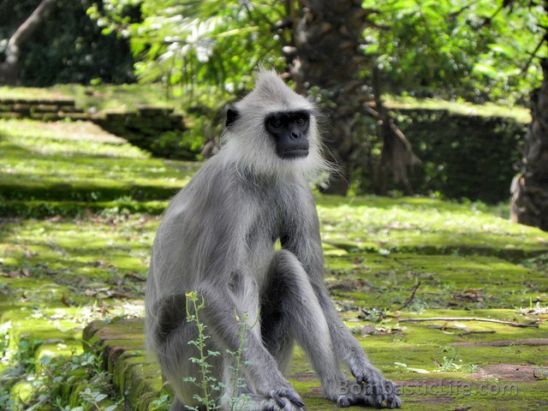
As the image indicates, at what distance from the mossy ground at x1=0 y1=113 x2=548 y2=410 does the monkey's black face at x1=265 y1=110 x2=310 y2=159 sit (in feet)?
2.76

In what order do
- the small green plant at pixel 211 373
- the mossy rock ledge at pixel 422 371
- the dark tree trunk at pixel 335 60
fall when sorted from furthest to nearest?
the dark tree trunk at pixel 335 60, the mossy rock ledge at pixel 422 371, the small green plant at pixel 211 373

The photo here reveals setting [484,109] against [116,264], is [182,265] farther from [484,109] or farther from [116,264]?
[484,109]

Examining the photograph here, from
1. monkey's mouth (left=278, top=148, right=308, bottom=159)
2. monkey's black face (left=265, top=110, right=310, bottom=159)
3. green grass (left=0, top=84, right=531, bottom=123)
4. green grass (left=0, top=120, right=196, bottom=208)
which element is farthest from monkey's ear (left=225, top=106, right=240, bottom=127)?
green grass (left=0, top=84, right=531, bottom=123)

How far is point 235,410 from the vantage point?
2805 millimetres

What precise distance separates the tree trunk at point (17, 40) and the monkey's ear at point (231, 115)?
56.8ft

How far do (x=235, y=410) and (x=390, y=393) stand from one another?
1.66 ft

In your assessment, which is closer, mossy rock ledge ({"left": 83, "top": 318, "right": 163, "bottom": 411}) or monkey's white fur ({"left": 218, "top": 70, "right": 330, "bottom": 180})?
monkey's white fur ({"left": 218, "top": 70, "right": 330, "bottom": 180})

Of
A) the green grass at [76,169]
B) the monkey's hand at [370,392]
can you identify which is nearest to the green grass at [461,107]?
the green grass at [76,169]

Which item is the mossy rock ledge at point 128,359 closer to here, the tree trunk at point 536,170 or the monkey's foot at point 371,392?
the monkey's foot at point 371,392

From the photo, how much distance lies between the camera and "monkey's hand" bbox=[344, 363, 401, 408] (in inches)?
117

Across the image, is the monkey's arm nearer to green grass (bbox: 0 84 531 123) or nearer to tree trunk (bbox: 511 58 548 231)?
tree trunk (bbox: 511 58 548 231)

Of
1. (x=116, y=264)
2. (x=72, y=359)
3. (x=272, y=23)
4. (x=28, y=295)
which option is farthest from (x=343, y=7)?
(x=72, y=359)

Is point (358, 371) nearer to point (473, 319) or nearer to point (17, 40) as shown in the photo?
point (473, 319)

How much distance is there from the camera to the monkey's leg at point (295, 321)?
3121 millimetres
